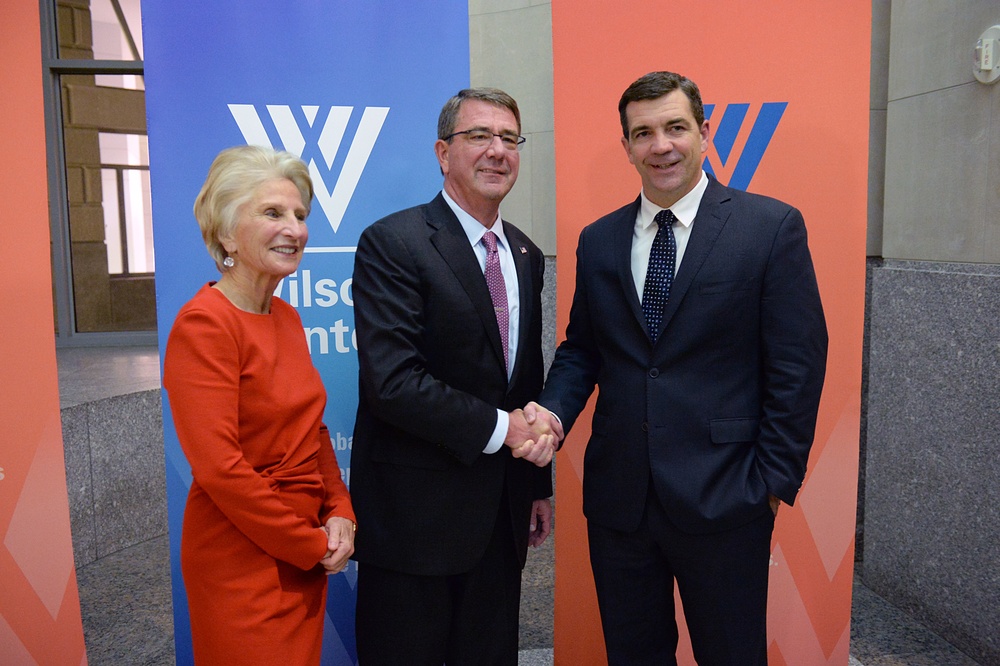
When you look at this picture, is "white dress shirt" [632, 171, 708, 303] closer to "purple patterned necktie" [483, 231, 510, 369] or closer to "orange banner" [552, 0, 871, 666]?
"purple patterned necktie" [483, 231, 510, 369]

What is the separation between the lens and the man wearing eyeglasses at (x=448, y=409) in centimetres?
189

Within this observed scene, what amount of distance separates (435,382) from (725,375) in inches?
28.2

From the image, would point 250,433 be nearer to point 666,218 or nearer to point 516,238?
point 516,238

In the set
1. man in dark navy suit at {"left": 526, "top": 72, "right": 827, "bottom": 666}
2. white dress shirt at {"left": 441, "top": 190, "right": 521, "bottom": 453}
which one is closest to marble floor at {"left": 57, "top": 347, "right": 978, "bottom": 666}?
man in dark navy suit at {"left": 526, "top": 72, "right": 827, "bottom": 666}

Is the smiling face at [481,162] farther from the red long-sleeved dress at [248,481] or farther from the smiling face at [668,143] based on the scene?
the red long-sleeved dress at [248,481]

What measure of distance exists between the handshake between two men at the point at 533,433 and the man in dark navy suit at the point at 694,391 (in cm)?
14

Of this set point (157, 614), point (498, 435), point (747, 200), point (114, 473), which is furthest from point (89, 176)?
point (747, 200)

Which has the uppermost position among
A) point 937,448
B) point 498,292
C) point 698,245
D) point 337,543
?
point 698,245

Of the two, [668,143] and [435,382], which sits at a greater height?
[668,143]

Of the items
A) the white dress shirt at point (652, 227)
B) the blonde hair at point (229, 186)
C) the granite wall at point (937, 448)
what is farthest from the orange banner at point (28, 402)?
the granite wall at point (937, 448)

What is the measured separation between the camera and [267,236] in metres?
1.70

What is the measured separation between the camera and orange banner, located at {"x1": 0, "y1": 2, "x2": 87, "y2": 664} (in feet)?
7.25

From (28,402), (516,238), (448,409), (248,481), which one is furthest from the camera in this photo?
(28,402)

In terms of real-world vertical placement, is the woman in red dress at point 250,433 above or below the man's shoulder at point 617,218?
below
